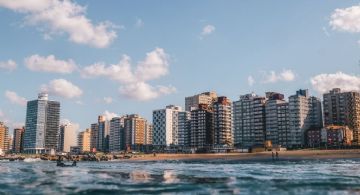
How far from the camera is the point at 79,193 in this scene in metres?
42.6

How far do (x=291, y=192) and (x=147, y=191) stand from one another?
1473 centimetres

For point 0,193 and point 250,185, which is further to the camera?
point 250,185

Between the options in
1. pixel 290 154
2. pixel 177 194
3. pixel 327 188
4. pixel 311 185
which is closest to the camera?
pixel 177 194

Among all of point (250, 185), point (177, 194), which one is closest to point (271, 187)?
point (250, 185)

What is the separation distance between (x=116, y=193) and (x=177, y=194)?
6154 mm

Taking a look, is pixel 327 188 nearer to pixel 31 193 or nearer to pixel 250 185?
pixel 250 185

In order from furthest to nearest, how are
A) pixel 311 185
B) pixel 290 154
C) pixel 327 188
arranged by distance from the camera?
pixel 290 154, pixel 311 185, pixel 327 188

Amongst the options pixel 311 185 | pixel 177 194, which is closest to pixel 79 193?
pixel 177 194

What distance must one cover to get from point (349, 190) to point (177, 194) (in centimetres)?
1785

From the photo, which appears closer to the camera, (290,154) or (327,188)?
(327,188)

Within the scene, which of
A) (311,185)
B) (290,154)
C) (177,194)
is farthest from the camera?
(290,154)

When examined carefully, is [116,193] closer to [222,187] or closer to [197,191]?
[197,191]

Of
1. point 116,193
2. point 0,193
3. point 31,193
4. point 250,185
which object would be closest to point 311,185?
point 250,185

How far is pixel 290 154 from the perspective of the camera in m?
198
